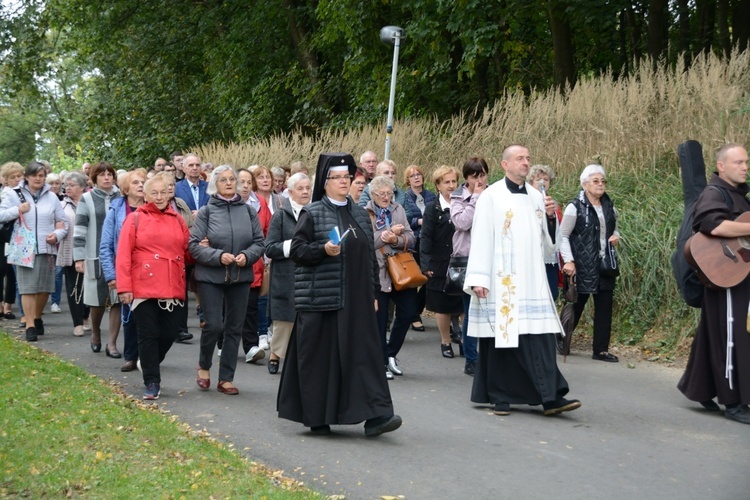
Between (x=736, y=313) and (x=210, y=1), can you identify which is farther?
(x=210, y=1)

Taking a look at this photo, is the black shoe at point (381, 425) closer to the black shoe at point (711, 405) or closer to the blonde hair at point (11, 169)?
the black shoe at point (711, 405)

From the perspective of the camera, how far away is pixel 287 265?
37.0 feet

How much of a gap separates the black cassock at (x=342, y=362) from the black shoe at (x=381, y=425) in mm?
66

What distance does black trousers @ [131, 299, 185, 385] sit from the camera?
392 inches

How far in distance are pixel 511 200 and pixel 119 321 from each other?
17.3ft

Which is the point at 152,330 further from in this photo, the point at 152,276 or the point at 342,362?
the point at 342,362

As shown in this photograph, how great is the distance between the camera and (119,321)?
495 inches

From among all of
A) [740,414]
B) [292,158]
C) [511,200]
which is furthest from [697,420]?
[292,158]

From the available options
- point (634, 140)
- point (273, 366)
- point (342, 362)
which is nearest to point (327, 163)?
point (342, 362)

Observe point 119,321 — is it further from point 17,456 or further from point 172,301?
point 17,456

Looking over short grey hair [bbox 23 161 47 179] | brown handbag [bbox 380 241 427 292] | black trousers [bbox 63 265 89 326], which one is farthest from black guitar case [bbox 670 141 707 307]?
short grey hair [bbox 23 161 47 179]

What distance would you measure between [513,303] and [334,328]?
1.67 meters

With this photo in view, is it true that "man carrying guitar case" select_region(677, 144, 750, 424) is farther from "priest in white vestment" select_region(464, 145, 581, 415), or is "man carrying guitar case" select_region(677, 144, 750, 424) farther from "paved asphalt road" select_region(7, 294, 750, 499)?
"priest in white vestment" select_region(464, 145, 581, 415)

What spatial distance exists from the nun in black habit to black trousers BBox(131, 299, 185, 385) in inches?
72.7
